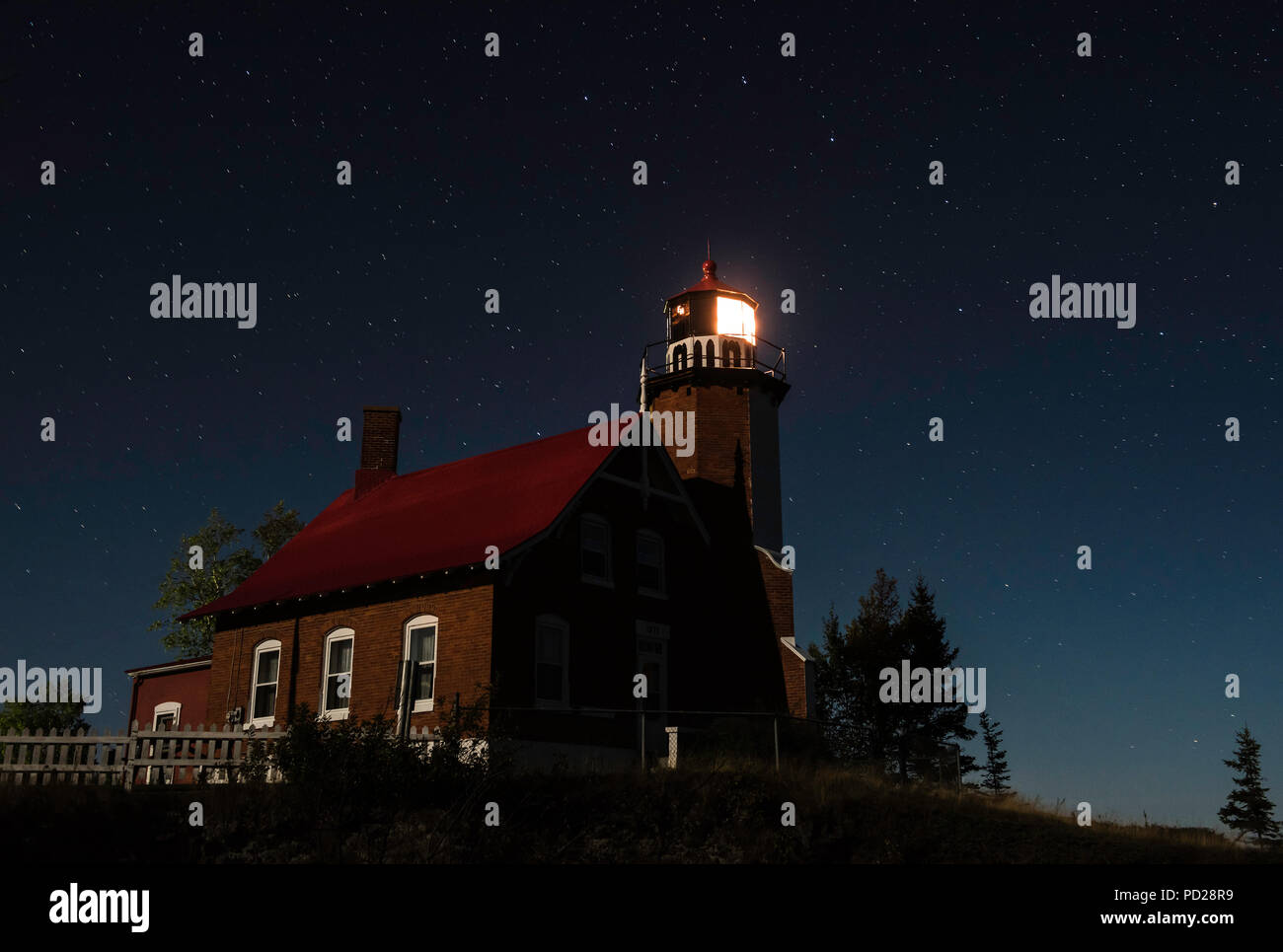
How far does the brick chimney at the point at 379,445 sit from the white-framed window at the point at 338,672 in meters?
8.26

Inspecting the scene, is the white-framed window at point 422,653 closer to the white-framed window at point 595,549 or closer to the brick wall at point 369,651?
the brick wall at point 369,651

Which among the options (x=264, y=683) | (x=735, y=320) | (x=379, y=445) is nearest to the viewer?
(x=264, y=683)

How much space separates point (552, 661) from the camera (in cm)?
2702

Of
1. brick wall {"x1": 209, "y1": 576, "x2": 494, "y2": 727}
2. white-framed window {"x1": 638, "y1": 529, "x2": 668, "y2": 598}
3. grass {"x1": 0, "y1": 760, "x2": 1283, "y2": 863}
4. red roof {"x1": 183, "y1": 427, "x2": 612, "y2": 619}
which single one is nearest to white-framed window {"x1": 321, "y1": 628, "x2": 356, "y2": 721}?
brick wall {"x1": 209, "y1": 576, "x2": 494, "y2": 727}

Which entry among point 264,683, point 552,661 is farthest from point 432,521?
point 264,683

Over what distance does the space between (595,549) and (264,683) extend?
9.54 metres

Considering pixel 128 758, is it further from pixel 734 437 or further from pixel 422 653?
pixel 734 437

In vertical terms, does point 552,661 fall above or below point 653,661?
below

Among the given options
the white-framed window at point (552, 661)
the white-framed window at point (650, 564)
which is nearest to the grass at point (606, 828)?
the white-framed window at point (552, 661)

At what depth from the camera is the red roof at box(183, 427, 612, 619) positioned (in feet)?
90.2

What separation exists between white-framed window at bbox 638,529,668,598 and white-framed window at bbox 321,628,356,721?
24.5 feet

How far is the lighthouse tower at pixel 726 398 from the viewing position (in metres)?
35.7
